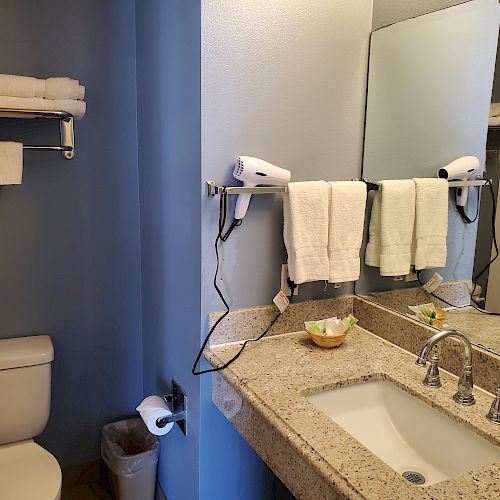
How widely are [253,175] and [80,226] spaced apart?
2.96ft

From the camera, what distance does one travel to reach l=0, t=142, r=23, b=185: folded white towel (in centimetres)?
166

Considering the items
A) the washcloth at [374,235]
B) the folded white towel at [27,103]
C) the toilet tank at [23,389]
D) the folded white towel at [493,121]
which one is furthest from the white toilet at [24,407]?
the folded white towel at [493,121]

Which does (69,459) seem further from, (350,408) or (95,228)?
(350,408)

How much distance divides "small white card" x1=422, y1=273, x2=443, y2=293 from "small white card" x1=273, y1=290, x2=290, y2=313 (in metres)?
0.45

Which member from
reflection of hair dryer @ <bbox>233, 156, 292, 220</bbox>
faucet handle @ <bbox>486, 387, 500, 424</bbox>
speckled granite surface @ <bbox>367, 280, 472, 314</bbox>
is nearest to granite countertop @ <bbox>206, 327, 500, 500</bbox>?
faucet handle @ <bbox>486, 387, 500, 424</bbox>

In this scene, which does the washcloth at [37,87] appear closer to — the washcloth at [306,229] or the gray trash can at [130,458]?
the washcloth at [306,229]

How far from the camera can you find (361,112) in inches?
65.6

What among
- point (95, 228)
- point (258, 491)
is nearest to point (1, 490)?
point (258, 491)

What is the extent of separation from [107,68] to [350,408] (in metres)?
1.53

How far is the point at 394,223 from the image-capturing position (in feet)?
5.34

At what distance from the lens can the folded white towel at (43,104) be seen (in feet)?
5.24

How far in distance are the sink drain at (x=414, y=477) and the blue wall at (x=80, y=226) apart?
1.30 meters

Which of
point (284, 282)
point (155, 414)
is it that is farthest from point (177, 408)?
point (284, 282)

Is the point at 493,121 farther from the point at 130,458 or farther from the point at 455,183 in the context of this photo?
the point at 130,458
